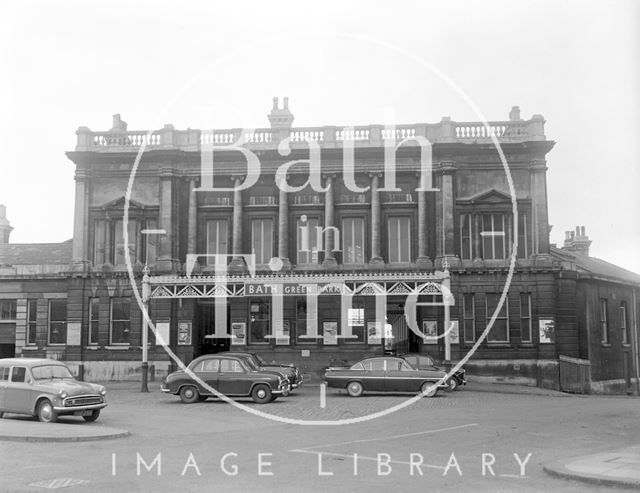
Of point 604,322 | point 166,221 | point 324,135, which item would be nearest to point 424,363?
point 324,135

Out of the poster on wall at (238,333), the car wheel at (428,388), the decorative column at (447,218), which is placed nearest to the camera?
the car wheel at (428,388)

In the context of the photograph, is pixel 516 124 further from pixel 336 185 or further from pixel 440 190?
pixel 336 185

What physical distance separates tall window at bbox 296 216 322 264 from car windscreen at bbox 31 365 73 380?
58.6ft

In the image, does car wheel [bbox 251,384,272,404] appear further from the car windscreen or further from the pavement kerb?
the pavement kerb

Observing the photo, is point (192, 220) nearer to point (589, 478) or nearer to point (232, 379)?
point (232, 379)

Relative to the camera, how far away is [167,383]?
25109mm

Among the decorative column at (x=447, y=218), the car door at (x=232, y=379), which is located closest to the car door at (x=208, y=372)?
→ the car door at (x=232, y=379)

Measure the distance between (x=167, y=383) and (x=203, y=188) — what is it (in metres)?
14.6

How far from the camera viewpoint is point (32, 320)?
128 ft

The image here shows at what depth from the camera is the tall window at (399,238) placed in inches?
1471

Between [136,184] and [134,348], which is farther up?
[136,184]

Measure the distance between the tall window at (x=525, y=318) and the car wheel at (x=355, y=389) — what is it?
11.7 metres

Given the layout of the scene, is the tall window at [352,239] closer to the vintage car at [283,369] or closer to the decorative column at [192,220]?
the decorative column at [192,220]

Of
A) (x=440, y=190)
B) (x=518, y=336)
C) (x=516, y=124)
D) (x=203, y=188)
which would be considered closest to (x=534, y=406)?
(x=518, y=336)
